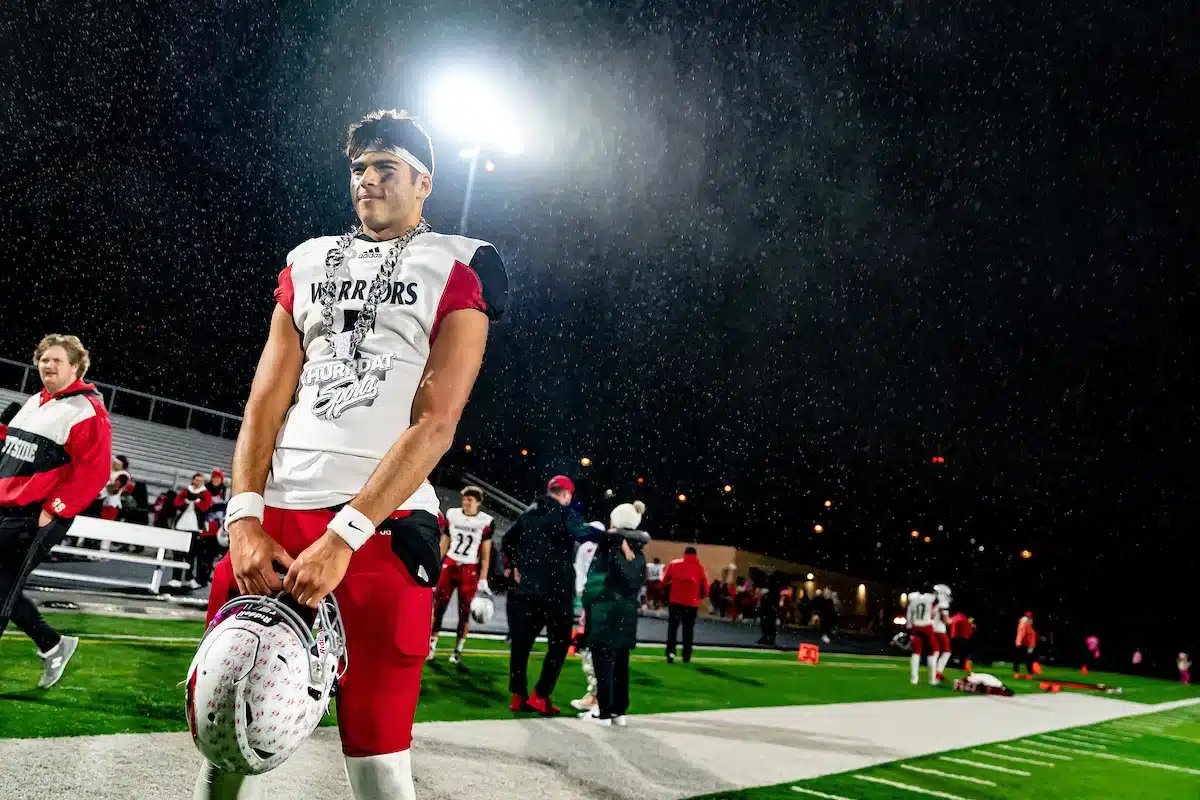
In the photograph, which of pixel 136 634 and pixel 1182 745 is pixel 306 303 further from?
pixel 1182 745

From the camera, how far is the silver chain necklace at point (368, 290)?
7.00 ft

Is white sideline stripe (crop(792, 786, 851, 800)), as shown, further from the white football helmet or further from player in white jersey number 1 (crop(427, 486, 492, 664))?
player in white jersey number 1 (crop(427, 486, 492, 664))

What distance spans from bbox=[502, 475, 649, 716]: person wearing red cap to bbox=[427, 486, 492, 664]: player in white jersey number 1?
94.4 inches

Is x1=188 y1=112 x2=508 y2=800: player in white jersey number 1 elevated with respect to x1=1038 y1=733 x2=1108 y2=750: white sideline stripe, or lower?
elevated

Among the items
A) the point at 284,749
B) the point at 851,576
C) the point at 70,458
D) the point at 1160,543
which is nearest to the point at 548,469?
the point at 851,576

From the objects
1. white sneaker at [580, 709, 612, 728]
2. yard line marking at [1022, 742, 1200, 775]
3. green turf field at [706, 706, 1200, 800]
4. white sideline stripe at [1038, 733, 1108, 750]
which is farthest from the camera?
white sideline stripe at [1038, 733, 1108, 750]

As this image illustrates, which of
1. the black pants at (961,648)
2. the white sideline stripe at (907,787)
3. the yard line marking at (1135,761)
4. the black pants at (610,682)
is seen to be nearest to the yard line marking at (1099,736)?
the yard line marking at (1135,761)

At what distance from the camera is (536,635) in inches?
305

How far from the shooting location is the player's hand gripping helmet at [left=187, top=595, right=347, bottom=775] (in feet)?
5.52

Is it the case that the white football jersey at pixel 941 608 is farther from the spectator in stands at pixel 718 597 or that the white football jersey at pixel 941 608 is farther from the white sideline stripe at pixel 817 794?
the spectator in stands at pixel 718 597

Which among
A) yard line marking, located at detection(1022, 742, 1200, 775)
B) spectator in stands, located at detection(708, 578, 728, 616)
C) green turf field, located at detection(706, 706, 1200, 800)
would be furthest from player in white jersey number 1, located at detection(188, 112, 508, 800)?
spectator in stands, located at detection(708, 578, 728, 616)

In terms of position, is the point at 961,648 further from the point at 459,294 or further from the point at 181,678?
the point at 459,294

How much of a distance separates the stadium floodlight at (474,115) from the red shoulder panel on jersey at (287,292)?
1257cm

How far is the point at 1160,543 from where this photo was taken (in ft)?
208
